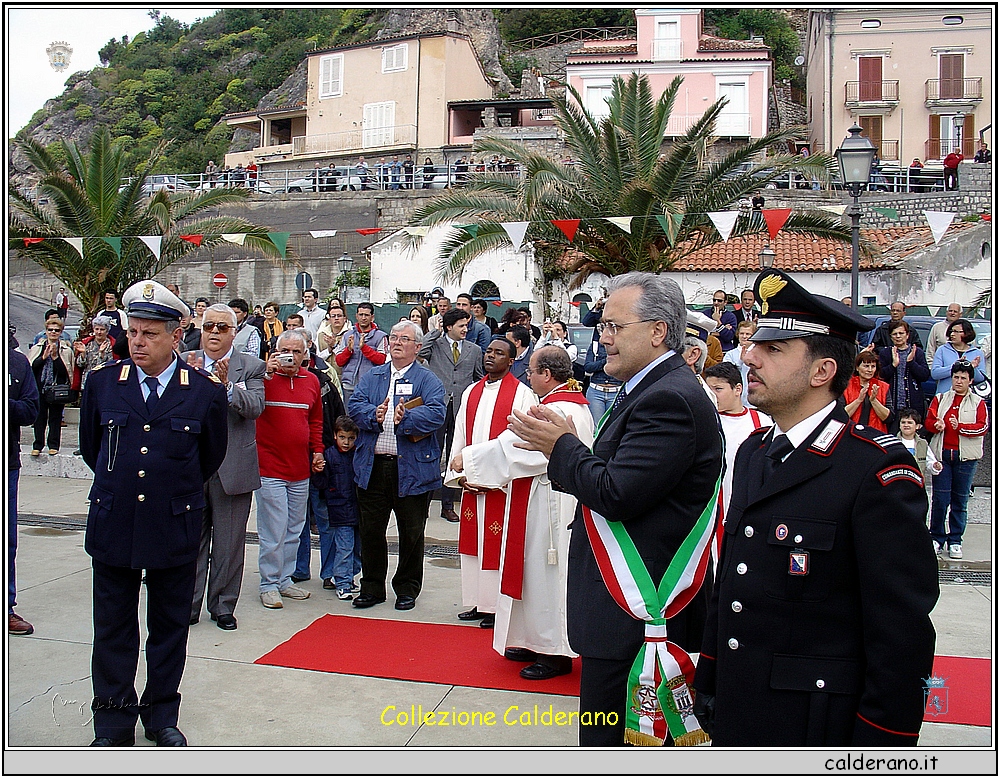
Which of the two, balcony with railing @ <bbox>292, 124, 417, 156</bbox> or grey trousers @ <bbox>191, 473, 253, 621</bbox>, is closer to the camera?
grey trousers @ <bbox>191, 473, 253, 621</bbox>

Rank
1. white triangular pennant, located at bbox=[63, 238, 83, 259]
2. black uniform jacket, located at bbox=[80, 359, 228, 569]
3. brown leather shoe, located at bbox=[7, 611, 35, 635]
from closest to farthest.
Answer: black uniform jacket, located at bbox=[80, 359, 228, 569]
brown leather shoe, located at bbox=[7, 611, 35, 635]
white triangular pennant, located at bbox=[63, 238, 83, 259]

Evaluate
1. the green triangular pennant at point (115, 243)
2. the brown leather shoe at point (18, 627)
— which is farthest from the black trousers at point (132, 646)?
the green triangular pennant at point (115, 243)

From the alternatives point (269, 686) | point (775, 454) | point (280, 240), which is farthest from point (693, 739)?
point (280, 240)

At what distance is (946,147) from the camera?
127 feet

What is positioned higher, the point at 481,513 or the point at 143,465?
the point at 143,465

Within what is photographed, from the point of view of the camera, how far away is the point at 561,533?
5.15 meters

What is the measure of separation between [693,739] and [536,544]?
228 centimetres

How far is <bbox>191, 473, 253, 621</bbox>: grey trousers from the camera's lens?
581cm

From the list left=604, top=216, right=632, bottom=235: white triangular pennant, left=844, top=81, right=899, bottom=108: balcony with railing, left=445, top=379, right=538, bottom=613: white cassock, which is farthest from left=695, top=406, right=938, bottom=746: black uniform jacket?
left=844, top=81, right=899, bottom=108: balcony with railing

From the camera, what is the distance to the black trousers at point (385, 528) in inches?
250

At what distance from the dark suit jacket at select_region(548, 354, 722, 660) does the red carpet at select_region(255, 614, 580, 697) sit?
6.16 ft

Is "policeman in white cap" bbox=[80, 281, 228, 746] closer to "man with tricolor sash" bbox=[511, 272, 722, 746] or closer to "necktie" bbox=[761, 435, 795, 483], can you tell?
"man with tricolor sash" bbox=[511, 272, 722, 746]

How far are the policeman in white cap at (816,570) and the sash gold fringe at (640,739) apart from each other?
0.29 meters

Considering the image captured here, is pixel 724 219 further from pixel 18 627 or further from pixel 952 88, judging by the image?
pixel 952 88
